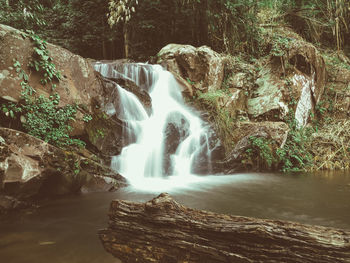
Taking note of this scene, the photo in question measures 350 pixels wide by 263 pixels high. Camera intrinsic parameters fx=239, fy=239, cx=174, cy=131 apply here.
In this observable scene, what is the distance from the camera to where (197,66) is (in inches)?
352

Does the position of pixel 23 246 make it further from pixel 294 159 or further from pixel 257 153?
pixel 294 159

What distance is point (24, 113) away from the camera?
13.9 ft

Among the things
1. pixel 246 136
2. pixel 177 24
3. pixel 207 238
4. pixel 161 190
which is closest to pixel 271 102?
pixel 246 136

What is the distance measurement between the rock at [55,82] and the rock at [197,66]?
3.87 metres

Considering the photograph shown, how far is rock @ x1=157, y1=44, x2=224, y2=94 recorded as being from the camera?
29.1ft

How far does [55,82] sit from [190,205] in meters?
3.61

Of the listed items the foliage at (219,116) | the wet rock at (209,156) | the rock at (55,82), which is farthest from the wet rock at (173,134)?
the rock at (55,82)

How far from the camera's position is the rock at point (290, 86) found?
8.38 metres

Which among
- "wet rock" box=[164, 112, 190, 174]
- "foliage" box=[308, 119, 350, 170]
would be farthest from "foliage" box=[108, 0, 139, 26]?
"foliage" box=[308, 119, 350, 170]

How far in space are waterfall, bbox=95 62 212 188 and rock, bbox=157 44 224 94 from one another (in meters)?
1.27

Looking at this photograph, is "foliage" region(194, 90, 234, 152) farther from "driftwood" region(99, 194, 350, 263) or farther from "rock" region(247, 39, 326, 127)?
"driftwood" region(99, 194, 350, 263)

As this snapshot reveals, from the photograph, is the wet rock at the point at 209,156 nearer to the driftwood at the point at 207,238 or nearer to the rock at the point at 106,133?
the rock at the point at 106,133

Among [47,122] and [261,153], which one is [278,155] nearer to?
[261,153]

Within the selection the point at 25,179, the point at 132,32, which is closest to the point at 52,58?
the point at 25,179
